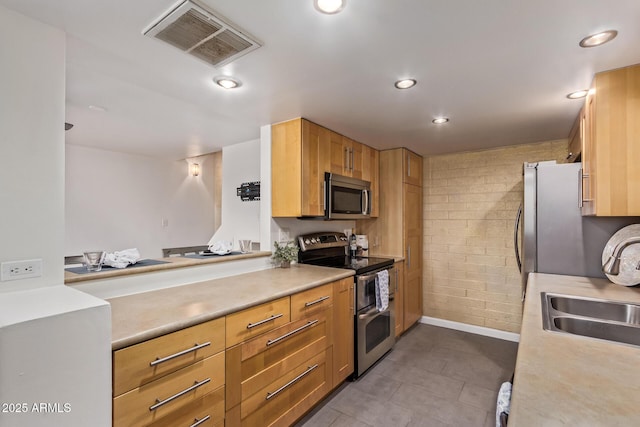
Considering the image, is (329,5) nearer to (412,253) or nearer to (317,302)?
(317,302)

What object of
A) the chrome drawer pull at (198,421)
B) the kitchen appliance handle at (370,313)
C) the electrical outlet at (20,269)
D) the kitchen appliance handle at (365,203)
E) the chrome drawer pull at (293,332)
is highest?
the kitchen appliance handle at (365,203)

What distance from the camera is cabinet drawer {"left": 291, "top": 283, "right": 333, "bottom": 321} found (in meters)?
2.01

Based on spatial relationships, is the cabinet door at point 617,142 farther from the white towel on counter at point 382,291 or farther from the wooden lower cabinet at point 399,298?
the wooden lower cabinet at point 399,298

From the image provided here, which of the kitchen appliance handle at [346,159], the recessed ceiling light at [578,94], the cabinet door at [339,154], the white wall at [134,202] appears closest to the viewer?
the recessed ceiling light at [578,94]

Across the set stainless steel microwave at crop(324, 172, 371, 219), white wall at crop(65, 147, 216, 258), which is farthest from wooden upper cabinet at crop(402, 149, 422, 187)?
white wall at crop(65, 147, 216, 258)

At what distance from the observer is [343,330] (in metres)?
2.48

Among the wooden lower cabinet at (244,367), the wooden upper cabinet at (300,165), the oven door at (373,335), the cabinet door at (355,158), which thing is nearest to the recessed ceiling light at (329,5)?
the wooden upper cabinet at (300,165)

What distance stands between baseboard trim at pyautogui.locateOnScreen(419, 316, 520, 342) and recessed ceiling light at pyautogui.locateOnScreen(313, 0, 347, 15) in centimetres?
360

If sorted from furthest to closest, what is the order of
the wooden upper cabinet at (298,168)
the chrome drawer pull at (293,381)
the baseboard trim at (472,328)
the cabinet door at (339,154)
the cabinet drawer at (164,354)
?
the baseboard trim at (472,328) → the cabinet door at (339,154) → the wooden upper cabinet at (298,168) → the chrome drawer pull at (293,381) → the cabinet drawer at (164,354)

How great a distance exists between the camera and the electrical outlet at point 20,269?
1.27 metres

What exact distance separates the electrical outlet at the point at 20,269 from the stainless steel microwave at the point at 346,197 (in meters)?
1.99

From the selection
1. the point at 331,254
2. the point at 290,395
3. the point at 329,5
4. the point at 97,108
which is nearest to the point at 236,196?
the point at 331,254

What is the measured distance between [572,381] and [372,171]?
2949mm

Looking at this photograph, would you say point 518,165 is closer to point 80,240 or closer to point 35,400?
point 35,400
